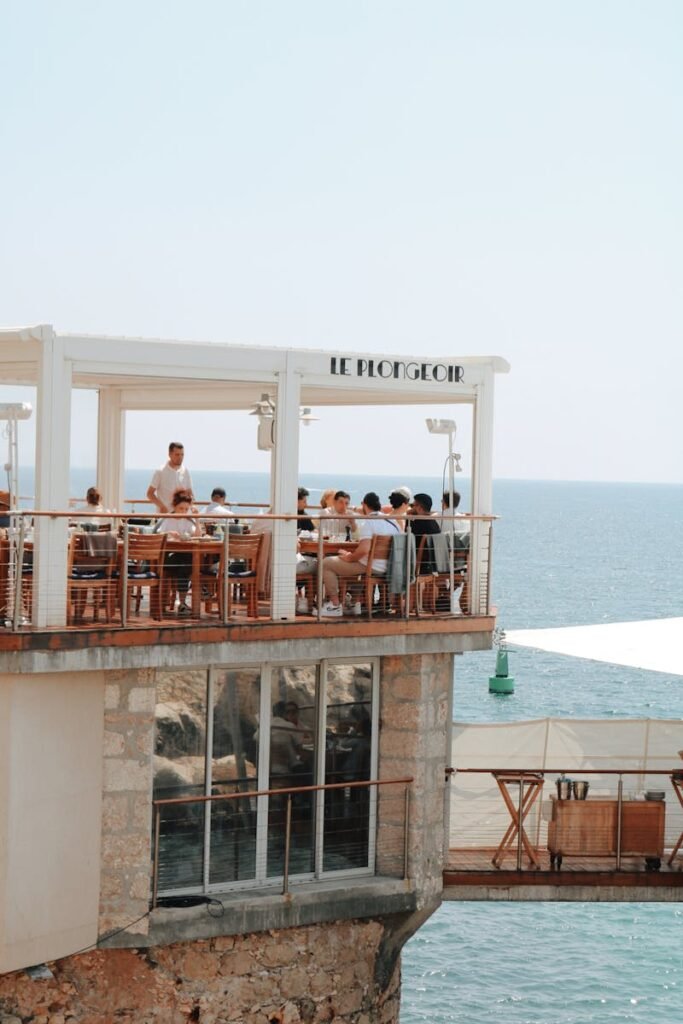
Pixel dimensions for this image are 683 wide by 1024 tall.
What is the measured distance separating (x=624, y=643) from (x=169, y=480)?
38.4ft

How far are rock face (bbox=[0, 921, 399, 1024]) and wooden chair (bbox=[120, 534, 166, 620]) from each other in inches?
146

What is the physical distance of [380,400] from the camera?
2141 centimetres

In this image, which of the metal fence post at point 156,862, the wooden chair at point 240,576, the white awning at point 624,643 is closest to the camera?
the metal fence post at point 156,862

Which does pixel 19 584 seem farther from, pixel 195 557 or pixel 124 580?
pixel 195 557

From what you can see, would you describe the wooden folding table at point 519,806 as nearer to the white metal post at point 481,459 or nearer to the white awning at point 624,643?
the white metal post at point 481,459

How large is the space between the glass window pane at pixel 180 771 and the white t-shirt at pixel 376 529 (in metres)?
2.37

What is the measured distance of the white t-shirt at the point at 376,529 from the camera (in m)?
19.4

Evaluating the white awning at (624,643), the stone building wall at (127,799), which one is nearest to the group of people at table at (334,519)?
the stone building wall at (127,799)

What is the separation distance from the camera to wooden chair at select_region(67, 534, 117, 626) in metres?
17.7

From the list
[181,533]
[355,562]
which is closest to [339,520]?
[355,562]

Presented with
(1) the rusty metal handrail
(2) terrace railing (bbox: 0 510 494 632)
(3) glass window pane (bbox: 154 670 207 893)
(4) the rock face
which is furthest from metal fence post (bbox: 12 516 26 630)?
(1) the rusty metal handrail

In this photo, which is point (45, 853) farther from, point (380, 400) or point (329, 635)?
point (380, 400)

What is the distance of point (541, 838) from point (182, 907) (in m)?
5.01

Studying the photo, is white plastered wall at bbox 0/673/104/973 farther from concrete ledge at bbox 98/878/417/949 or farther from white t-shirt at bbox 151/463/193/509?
white t-shirt at bbox 151/463/193/509
